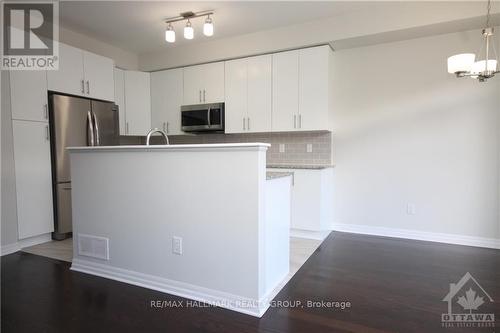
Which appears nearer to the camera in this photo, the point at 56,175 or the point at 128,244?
the point at 128,244

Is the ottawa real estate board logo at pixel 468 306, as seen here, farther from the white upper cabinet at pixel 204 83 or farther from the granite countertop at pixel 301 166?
the white upper cabinet at pixel 204 83

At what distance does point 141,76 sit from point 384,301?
177 inches

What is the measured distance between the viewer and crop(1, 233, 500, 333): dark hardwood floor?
1.76 m

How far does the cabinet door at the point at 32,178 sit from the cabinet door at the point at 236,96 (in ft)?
7.44

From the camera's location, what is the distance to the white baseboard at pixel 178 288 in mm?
1912

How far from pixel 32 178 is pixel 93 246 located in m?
1.37

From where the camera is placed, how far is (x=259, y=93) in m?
3.92

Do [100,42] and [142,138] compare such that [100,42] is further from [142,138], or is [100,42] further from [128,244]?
[128,244]

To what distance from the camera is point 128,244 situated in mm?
2352

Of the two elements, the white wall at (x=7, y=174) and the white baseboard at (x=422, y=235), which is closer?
the white wall at (x=7, y=174)

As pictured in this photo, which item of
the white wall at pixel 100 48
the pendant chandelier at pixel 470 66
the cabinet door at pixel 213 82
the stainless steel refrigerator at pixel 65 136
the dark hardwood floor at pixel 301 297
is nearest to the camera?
the dark hardwood floor at pixel 301 297

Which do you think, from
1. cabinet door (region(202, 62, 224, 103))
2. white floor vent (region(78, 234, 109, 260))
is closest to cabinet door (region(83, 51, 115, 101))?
cabinet door (region(202, 62, 224, 103))

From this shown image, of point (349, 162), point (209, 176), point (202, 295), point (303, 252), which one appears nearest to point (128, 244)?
point (202, 295)

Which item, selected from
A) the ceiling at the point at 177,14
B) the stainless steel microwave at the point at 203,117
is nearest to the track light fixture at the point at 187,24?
the ceiling at the point at 177,14
